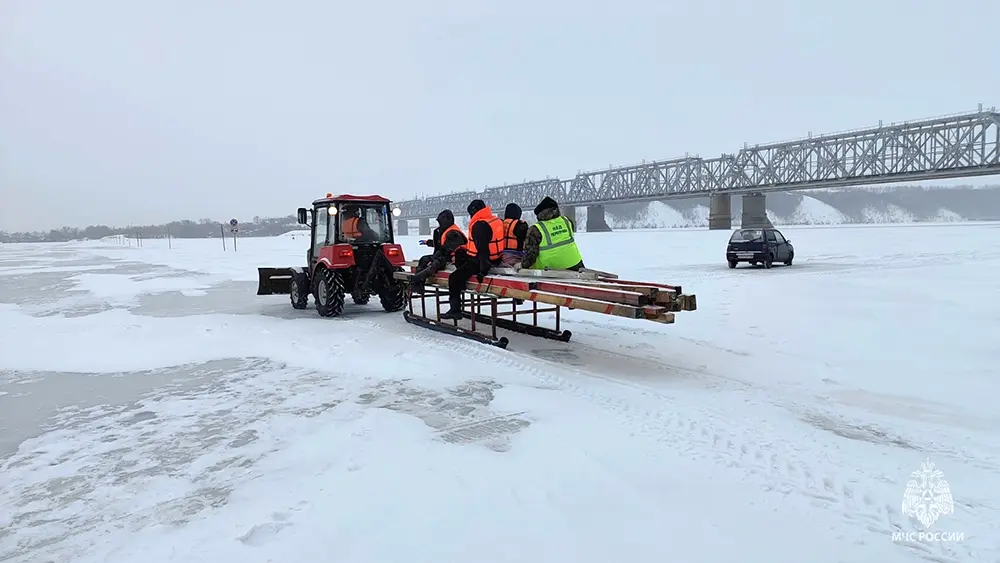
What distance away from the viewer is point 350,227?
1177 centimetres

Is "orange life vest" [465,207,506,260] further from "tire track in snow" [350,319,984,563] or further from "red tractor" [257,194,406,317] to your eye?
"red tractor" [257,194,406,317]

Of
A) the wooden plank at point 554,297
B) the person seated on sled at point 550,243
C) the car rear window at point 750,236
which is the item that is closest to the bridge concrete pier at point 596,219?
the car rear window at point 750,236

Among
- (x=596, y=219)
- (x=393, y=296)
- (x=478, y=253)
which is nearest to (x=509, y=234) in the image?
(x=478, y=253)

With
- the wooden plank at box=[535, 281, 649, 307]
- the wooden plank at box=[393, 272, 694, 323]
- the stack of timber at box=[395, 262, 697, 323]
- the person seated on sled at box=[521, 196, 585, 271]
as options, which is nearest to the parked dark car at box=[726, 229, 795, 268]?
the person seated on sled at box=[521, 196, 585, 271]

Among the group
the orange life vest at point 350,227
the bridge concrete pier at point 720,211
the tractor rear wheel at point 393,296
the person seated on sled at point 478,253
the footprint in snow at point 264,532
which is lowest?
the footprint in snow at point 264,532

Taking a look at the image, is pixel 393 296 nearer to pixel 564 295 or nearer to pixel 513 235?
pixel 513 235

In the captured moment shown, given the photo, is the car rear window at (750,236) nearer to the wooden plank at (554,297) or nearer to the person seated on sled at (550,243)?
the person seated on sled at (550,243)

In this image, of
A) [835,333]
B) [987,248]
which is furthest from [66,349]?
[987,248]

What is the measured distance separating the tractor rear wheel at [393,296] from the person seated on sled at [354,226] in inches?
42.3

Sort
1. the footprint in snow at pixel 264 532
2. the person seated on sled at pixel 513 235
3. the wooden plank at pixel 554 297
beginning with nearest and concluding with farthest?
the footprint in snow at pixel 264 532
the wooden plank at pixel 554 297
the person seated on sled at pixel 513 235

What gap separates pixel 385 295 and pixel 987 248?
1065 inches

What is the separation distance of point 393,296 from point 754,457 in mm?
8655

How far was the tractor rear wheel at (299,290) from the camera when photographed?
12.5m

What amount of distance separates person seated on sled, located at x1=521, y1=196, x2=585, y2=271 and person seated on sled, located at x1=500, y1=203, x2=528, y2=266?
0.50m
